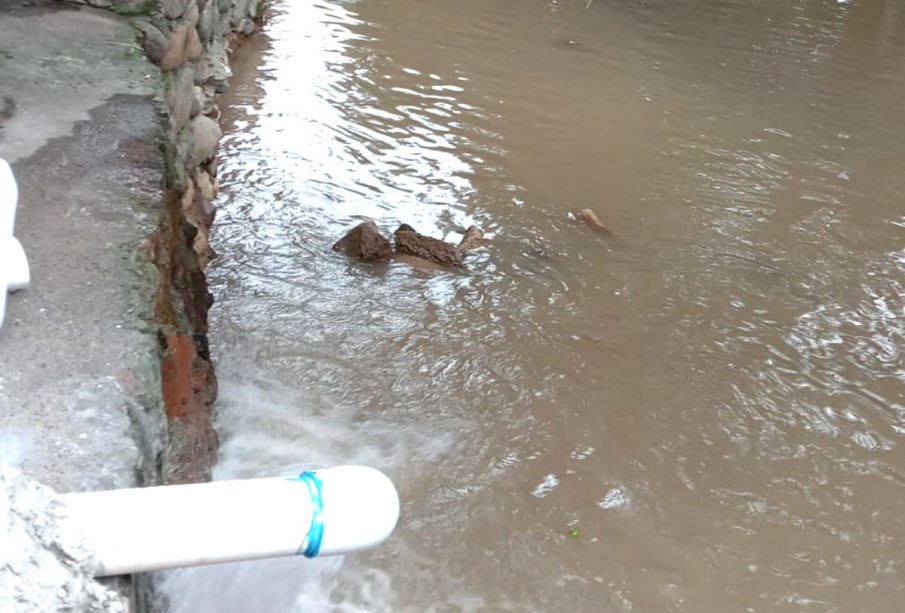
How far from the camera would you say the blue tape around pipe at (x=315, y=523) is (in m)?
1.78

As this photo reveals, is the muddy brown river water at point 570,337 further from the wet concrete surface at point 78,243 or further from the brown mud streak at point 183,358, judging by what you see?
the wet concrete surface at point 78,243

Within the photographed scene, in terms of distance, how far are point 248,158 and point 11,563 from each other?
4.89 meters

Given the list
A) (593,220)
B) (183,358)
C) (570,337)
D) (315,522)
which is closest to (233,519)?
(315,522)

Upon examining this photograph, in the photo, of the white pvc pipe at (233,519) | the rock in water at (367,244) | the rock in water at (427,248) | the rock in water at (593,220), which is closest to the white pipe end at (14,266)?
the white pvc pipe at (233,519)

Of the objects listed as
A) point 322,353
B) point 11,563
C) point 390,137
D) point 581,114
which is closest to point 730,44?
point 581,114

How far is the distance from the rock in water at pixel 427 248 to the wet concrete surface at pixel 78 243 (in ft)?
5.19

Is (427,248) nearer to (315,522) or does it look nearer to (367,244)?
(367,244)

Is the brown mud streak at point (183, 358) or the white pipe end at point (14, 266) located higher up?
the white pipe end at point (14, 266)

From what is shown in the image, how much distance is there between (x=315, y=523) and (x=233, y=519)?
157mm

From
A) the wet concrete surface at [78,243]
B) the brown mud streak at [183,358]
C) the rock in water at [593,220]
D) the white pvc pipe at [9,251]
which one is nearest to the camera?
the wet concrete surface at [78,243]

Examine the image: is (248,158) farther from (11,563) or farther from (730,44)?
(730,44)

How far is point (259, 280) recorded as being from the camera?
15.3 ft

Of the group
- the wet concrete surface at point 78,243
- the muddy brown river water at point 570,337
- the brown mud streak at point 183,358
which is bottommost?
the muddy brown river water at point 570,337

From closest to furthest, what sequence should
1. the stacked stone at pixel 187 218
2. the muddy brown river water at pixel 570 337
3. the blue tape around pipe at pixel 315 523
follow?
the blue tape around pipe at pixel 315 523 < the stacked stone at pixel 187 218 < the muddy brown river water at pixel 570 337
